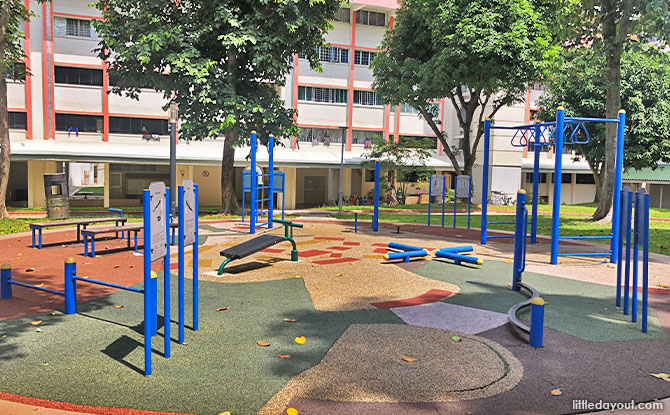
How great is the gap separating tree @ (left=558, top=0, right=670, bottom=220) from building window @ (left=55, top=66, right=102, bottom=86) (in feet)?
85.7

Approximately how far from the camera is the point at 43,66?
30.5 meters

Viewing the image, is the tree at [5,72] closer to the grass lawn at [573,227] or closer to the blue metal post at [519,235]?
the grass lawn at [573,227]

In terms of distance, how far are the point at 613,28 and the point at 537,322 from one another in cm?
1574

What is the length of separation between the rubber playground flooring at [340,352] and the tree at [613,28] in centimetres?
1086

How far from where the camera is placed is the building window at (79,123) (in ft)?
103

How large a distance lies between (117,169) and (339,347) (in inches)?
1268

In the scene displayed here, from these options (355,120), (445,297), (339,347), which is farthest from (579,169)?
(339,347)

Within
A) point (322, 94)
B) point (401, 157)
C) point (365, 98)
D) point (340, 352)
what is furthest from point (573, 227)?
point (322, 94)

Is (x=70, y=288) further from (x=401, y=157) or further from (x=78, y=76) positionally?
(x=78, y=76)

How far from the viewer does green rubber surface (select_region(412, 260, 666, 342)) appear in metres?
6.36

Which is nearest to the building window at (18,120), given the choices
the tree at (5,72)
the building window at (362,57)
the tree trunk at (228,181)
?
the tree at (5,72)

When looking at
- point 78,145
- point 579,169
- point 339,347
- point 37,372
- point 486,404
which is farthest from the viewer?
point 579,169

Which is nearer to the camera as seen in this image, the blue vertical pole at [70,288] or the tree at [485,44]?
the blue vertical pole at [70,288]

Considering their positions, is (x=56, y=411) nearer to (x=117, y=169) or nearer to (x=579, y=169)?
(x=117, y=169)
